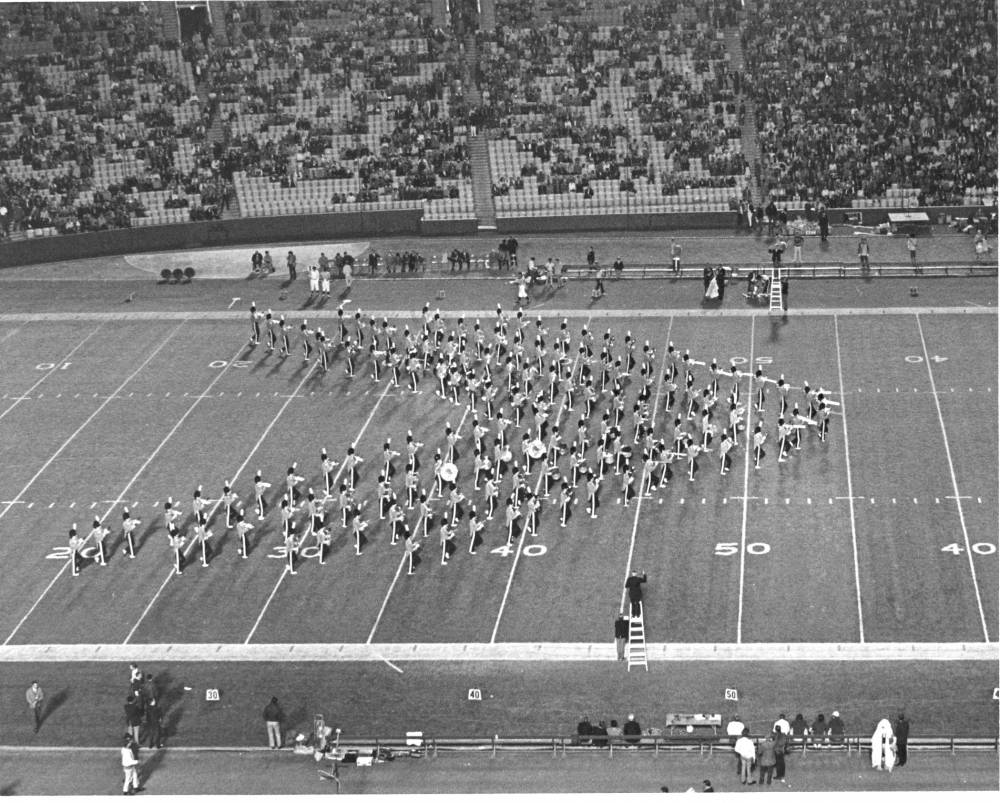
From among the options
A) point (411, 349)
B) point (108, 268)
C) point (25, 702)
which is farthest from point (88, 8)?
point (25, 702)

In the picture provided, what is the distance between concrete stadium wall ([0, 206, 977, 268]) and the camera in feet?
201

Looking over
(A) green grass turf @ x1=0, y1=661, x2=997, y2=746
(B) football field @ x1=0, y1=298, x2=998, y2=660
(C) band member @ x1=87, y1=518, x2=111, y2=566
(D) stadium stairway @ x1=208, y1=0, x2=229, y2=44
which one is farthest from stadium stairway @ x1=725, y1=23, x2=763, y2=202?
(A) green grass turf @ x1=0, y1=661, x2=997, y2=746

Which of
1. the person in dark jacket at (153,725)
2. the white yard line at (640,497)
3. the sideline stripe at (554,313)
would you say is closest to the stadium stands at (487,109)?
the sideline stripe at (554,313)

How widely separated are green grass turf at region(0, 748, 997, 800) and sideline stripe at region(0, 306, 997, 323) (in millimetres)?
22830

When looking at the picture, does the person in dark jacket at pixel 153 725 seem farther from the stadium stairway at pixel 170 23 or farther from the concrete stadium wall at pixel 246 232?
the stadium stairway at pixel 170 23

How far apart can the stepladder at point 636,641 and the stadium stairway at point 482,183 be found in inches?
1142

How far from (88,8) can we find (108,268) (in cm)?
1632

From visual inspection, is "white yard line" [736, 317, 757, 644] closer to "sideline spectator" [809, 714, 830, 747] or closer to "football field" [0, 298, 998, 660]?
"football field" [0, 298, 998, 660]

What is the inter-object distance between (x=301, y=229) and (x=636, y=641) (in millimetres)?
31184

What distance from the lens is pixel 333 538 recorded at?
39031 mm

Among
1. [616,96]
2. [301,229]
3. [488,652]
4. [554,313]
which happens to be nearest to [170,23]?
[301,229]

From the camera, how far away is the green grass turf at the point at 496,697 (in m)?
32.0

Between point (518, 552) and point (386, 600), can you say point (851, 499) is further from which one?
point (386, 600)

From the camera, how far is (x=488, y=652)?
113 feet
